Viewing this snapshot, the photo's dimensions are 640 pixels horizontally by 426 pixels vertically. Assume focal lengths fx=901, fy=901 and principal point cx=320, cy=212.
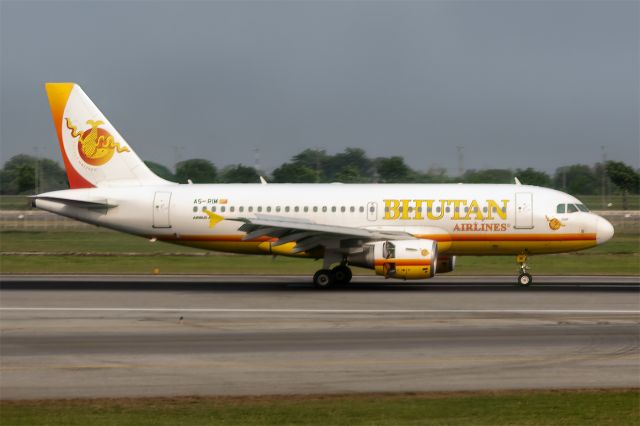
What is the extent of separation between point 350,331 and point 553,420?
964cm

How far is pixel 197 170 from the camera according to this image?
68.9 metres

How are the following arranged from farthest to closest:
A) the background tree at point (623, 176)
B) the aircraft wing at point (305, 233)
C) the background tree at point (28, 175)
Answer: the background tree at point (28, 175) → the background tree at point (623, 176) → the aircraft wing at point (305, 233)

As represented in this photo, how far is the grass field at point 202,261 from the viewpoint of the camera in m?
42.4

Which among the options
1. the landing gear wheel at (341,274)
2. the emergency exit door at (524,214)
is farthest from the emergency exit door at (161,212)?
the emergency exit door at (524,214)

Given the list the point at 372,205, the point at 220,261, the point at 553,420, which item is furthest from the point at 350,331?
the point at 220,261

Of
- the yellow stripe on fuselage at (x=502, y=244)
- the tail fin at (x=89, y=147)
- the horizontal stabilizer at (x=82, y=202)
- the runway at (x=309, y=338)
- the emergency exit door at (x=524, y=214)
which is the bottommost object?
the runway at (x=309, y=338)

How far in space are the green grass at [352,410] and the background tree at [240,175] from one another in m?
46.9

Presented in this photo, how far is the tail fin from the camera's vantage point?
38375 millimetres

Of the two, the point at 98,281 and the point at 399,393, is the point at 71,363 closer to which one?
the point at 399,393

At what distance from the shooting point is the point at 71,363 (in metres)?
19.0

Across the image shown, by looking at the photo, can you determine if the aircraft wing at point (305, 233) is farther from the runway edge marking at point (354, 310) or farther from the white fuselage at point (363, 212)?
the runway edge marking at point (354, 310)

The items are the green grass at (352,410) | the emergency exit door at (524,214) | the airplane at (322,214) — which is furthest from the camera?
the emergency exit door at (524,214)

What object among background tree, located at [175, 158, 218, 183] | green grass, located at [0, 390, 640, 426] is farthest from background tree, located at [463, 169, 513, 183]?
green grass, located at [0, 390, 640, 426]

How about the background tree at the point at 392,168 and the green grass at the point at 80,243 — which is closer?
the green grass at the point at 80,243
